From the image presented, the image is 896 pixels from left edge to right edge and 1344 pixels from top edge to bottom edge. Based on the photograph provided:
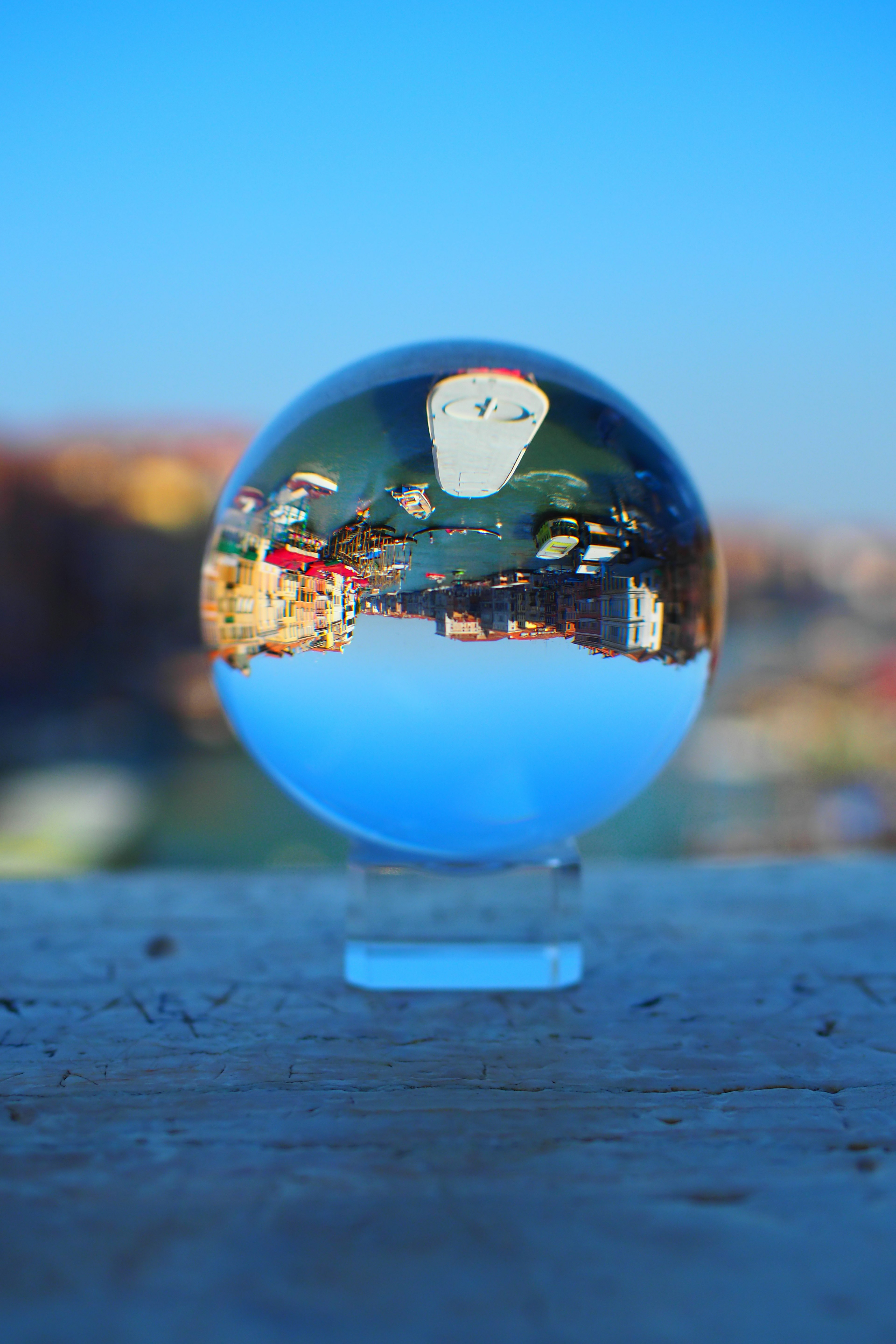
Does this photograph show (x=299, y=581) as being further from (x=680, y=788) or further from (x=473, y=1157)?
(x=680, y=788)

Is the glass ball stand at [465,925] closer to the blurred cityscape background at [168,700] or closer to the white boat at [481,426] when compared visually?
the white boat at [481,426]

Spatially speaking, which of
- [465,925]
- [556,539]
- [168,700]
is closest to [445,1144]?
[465,925]

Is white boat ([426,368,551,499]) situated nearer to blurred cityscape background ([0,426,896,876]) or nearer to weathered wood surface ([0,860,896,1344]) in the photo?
weathered wood surface ([0,860,896,1344])

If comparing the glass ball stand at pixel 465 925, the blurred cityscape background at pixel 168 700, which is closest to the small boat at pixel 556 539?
the glass ball stand at pixel 465 925

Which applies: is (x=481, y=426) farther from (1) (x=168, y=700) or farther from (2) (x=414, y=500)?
(1) (x=168, y=700)

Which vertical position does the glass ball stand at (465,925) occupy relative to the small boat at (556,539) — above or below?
below

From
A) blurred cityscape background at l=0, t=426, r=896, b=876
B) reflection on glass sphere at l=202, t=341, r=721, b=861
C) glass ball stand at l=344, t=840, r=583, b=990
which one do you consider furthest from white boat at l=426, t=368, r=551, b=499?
blurred cityscape background at l=0, t=426, r=896, b=876

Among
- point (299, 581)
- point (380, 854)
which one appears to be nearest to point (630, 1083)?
point (380, 854)
